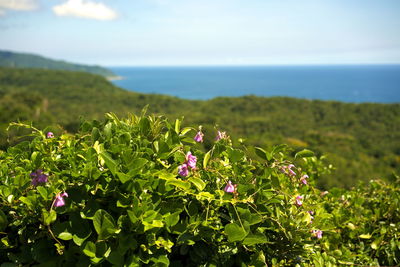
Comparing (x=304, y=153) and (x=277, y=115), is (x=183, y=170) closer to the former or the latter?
(x=304, y=153)

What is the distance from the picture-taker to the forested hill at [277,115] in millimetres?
38938

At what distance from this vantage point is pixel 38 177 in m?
1.21

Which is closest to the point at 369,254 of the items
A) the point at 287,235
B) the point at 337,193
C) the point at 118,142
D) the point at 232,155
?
the point at 337,193

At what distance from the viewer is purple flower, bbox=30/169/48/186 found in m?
1.20

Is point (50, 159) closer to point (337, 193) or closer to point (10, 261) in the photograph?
point (10, 261)

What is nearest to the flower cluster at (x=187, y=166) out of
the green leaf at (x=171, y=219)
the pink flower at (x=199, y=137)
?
the green leaf at (x=171, y=219)

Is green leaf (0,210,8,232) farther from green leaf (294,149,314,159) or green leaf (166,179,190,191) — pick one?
green leaf (294,149,314,159)

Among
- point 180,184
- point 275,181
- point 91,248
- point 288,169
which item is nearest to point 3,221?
point 91,248

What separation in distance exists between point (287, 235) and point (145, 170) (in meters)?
0.61

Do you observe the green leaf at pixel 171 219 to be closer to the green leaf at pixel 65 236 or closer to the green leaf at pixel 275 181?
the green leaf at pixel 65 236

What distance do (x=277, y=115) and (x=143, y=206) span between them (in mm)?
58220

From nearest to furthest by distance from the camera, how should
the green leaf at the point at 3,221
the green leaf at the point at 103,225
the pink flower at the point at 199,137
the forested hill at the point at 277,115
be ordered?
the green leaf at the point at 103,225 < the green leaf at the point at 3,221 < the pink flower at the point at 199,137 < the forested hill at the point at 277,115

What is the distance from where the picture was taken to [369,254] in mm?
1904

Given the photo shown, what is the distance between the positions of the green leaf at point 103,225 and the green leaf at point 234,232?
1.19ft
